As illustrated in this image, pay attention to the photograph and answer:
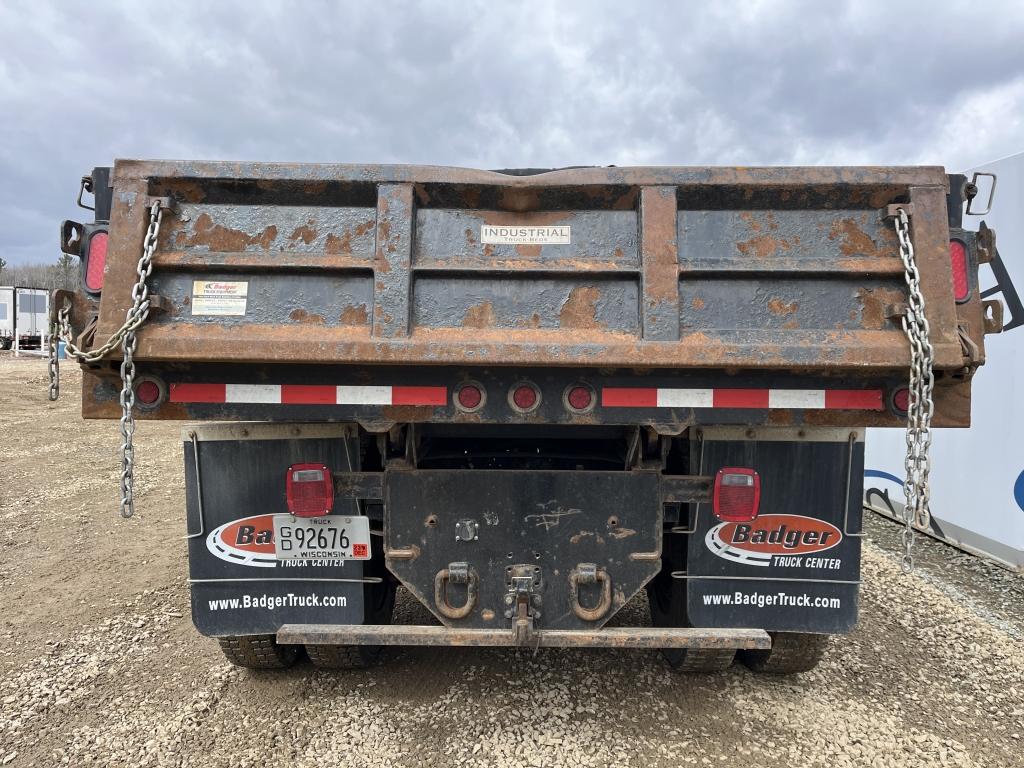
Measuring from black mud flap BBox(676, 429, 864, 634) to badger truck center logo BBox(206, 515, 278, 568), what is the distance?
6.00 feet

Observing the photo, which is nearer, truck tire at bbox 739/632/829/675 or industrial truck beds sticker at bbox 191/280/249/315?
industrial truck beds sticker at bbox 191/280/249/315

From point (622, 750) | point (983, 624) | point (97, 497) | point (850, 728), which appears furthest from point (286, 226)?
point (97, 497)

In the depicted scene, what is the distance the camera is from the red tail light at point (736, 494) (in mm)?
2445

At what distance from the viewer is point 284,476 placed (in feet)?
8.46

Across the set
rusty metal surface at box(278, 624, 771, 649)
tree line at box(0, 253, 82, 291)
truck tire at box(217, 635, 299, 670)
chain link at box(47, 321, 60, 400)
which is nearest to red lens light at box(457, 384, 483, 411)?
rusty metal surface at box(278, 624, 771, 649)

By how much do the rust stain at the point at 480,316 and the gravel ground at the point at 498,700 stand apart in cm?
175

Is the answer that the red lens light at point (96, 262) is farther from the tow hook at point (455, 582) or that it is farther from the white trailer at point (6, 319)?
the white trailer at point (6, 319)

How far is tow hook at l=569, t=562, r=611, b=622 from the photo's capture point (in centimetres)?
250

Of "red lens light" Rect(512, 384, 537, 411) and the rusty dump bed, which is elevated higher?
the rusty dump bed

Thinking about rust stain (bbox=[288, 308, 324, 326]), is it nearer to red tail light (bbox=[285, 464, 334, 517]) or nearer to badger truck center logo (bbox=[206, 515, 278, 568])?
red tail light (bbox=[285, 464, 334, 517])

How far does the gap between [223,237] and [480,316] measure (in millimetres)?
1014

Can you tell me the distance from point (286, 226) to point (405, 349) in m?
0.72

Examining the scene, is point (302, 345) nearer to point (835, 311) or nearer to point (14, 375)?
point (835, 311)

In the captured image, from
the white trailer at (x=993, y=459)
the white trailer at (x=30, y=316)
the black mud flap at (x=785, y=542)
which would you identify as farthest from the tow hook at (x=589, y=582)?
the white trailer at (x=30, y=316)
